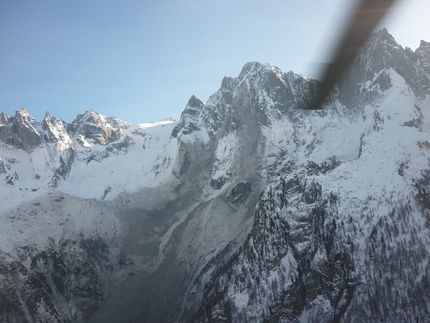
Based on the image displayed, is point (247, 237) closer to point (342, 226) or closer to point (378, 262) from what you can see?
point (342, 226)

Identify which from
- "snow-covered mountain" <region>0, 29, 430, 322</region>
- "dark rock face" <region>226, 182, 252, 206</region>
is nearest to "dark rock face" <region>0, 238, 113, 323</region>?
"snow-covered mountain" <region>0, 29, 430, 322</region>

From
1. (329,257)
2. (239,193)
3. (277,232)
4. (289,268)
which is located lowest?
(289,268)

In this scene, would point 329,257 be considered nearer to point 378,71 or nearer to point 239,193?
point 239,193

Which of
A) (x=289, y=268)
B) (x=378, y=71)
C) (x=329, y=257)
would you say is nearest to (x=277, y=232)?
(x=289, y=268)

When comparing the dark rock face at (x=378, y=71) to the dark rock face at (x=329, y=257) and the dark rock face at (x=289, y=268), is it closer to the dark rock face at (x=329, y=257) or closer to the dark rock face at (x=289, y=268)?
the dark rock face at (x=329, y=257)

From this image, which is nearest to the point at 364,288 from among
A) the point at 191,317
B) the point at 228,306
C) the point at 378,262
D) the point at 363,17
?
the point at 378,262

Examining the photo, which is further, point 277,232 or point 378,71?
point 378,71
